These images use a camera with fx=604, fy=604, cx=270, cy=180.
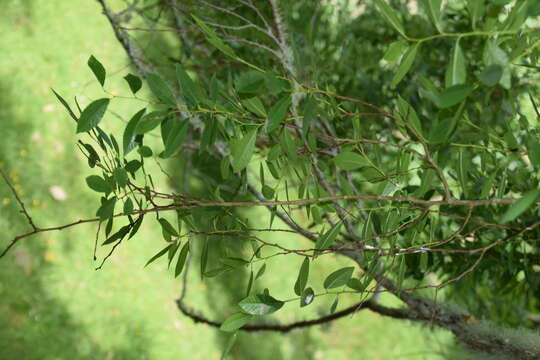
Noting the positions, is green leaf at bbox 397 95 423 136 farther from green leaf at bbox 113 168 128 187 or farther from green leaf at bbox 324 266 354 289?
green leaf at bbox 113 168 128 187

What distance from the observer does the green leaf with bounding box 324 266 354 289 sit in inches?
39.1

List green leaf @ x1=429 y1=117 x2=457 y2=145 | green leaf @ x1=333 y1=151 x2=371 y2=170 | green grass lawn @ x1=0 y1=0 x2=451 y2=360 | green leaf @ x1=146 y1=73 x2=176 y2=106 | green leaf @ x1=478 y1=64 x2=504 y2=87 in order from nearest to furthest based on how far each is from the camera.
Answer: green leaf @ x1=478 y1=64 x2=504 y2=87 < green leaf @ x1=429 y1=117 x2=457 y2=145 < green leaf @ x1=146 y1=73 x2=176 y2=106 < green leaf @ x1=333 y1=151 x2=371 y2=170 < green grass lawn @ x1=0 y1=0 x2=451 y2=360

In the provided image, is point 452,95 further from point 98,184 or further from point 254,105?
point 98,184

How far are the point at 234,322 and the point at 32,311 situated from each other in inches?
107

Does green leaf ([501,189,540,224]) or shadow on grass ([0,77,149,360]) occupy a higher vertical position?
green leaf ([501,189,540,224])

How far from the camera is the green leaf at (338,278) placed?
0.99 m

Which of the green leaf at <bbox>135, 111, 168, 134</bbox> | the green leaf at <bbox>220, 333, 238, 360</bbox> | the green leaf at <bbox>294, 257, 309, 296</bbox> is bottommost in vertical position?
the green leaf at <bbox>220, 333, 238, 360</bbox>

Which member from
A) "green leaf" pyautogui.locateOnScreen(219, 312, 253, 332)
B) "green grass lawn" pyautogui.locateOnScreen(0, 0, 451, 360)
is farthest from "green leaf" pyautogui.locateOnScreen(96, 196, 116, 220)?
"green grass lawn" pyautogui.locateOnScreen(0, 0, 451, 360)

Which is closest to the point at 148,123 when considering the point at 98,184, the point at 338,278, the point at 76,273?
the point at 98,184

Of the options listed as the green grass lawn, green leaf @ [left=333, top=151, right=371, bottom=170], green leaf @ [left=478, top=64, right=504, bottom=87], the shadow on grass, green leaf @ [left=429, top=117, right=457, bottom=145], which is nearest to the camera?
green leaf @ [left=478, top=64, right=504, bottom=87]

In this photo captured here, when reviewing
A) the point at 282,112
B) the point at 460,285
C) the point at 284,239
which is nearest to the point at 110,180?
the point at 282,112

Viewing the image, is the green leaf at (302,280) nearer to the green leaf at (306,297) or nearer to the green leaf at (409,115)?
the green leaf at (306,297)

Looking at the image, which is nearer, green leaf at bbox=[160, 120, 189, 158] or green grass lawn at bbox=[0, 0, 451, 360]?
green leaf at bbox=[160, 120, 189, 158]

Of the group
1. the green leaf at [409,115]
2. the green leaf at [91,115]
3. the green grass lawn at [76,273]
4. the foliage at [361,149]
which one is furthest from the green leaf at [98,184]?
the green grass lawn at [76,273]
